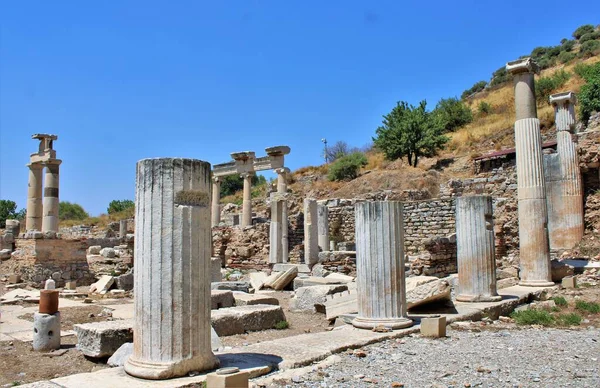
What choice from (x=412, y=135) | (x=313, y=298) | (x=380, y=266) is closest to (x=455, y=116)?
(x=412, y=135)

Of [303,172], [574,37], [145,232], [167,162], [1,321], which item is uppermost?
[574,37]

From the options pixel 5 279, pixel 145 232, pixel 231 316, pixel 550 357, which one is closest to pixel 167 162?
pixel 145 232

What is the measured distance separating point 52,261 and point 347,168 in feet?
80.5

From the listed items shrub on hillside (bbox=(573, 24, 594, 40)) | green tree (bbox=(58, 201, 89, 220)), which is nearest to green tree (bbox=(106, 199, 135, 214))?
green tree (bbox=(58, 201, 89, 220))

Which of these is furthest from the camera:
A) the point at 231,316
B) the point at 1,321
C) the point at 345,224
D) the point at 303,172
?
the point at 303,172

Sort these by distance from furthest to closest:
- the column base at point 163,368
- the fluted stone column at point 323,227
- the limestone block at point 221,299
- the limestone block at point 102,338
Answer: the fluted stone column at point 323,227, the limestone block at point 221,299, the limestone block at point 102,338, the column base at point 163,368

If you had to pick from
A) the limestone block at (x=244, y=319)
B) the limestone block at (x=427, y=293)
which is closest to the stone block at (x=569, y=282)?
the limestone block at (x=427, y=293)

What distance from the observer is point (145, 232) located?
484 cm

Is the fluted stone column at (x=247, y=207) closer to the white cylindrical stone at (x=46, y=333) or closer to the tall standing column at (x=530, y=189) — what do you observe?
the tall standing column at (x=530, y=189)

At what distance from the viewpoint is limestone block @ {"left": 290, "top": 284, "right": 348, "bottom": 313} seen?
418 inches

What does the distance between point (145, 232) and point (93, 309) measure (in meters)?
7.30

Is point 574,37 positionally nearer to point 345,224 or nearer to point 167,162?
point 345,224

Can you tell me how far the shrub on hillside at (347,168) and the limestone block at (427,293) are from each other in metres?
29.4

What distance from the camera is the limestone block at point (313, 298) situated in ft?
34.9
